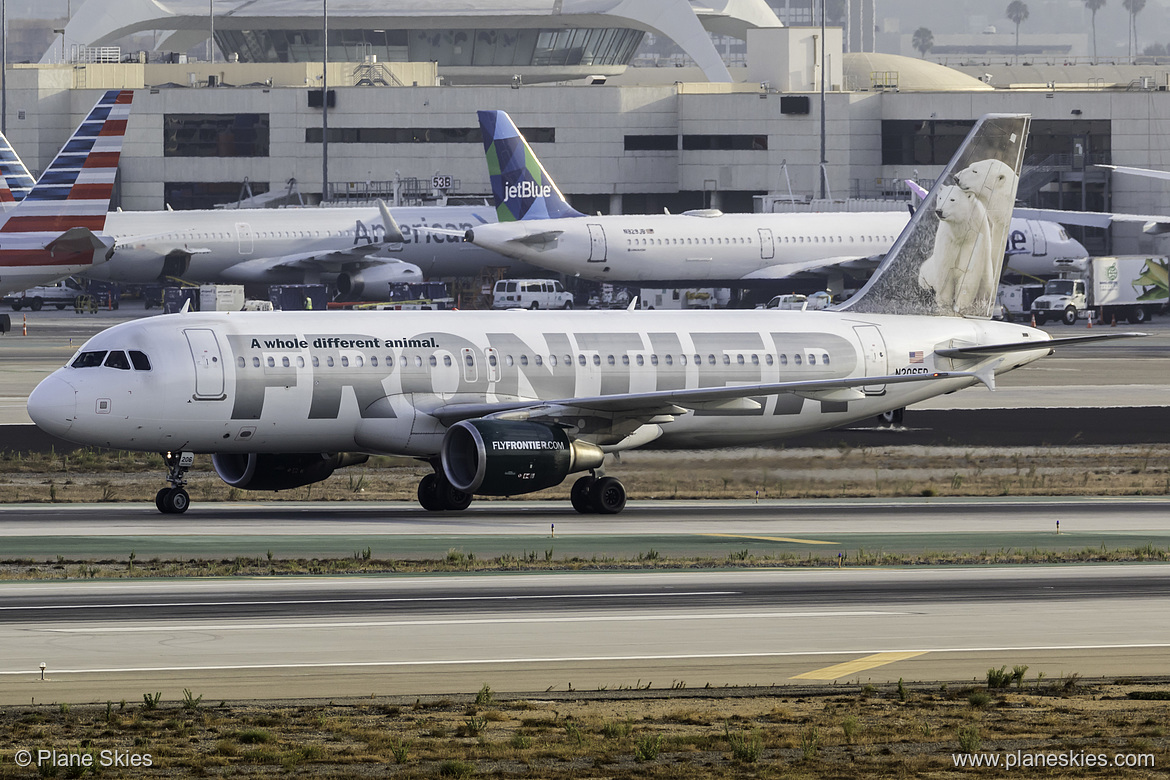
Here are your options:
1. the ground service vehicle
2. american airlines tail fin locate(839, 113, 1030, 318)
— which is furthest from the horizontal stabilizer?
the ground service vehicle

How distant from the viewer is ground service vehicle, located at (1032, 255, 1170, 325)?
104062 mm

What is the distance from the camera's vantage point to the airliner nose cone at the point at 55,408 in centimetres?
3559

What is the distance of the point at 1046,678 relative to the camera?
20500 mm

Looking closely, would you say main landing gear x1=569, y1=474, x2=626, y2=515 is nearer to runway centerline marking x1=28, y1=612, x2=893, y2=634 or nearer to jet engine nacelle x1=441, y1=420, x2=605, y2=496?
jet engine nacelle x1=441, y1=420, x2=605, y2=496

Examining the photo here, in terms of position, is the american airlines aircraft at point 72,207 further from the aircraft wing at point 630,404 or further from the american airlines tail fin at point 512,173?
the aircraft wing at point 630,404

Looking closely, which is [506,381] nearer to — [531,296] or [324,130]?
[531,296]

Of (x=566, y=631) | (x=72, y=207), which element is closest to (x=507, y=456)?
(x=566, y=631)

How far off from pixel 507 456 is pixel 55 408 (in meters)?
9.32

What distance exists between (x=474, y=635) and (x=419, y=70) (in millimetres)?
149238

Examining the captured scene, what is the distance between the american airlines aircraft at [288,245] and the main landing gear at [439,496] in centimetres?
7170

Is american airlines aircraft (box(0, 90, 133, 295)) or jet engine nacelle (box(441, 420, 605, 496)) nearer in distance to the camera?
jet engine nacelle (box(441, 420, 605, 496))

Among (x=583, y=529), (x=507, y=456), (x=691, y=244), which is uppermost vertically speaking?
(x=691, y=244)

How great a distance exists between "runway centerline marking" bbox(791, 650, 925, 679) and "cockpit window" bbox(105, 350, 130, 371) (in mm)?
19867

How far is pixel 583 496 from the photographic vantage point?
3853 cm
